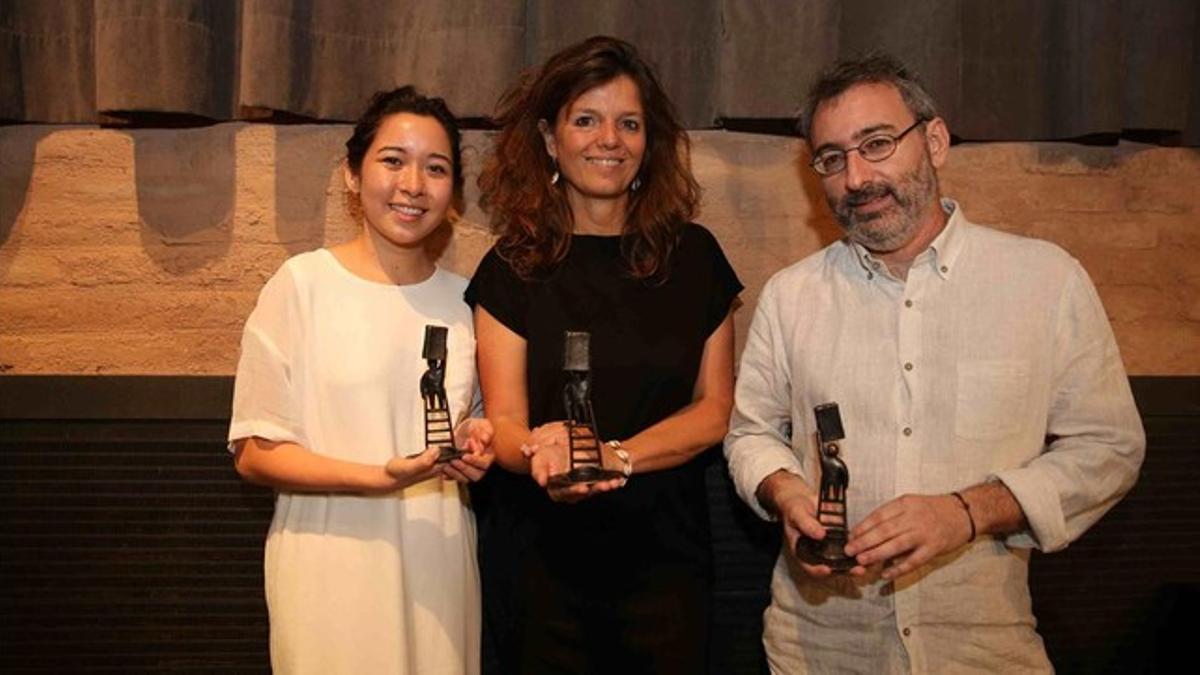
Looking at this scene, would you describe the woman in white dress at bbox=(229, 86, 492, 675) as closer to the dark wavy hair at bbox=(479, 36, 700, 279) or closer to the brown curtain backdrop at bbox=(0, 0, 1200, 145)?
the dark wavy hair at bbox=(479, 36, 700, 279)

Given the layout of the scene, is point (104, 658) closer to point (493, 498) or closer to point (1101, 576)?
point (493, 498)

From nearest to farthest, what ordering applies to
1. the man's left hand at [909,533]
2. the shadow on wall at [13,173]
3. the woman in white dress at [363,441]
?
the man's left hand at [909,533]
the woman in white dress at [363,441]
the shadow on wall at [13,173]

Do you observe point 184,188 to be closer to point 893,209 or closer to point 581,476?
point 581,476

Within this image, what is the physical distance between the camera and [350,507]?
1.67 m

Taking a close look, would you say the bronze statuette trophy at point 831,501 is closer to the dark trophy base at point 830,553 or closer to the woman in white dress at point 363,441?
the dark trophy base at point 830,553

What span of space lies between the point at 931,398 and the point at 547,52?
104 centimetres

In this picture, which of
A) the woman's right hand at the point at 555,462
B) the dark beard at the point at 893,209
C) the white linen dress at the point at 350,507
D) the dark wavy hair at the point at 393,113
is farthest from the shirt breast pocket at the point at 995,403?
the dark wavy hair at the point at 393,113

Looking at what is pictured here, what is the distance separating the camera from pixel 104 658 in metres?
2.16

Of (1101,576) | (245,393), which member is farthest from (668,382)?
(1101,576)

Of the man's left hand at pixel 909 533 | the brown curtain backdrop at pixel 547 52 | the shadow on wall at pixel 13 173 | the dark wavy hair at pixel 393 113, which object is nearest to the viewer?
the man's left hand at pixel 909 533

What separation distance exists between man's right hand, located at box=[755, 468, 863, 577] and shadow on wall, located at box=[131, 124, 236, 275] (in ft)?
4.32

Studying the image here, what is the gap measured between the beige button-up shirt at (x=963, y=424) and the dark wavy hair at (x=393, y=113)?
0.76 metres

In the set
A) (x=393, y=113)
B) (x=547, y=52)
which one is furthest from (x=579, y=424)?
(x=547, y=52)

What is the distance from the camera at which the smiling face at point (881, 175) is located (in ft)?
4.98
